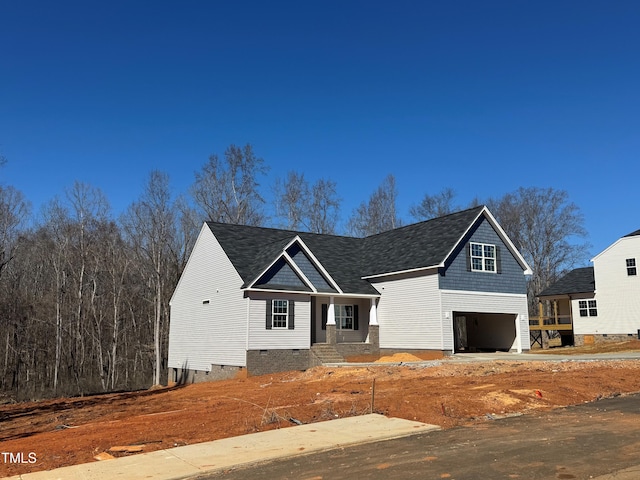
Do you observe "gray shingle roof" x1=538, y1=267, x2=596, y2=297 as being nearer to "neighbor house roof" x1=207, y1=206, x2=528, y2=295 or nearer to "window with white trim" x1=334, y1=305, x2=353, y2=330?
"neighbor house roof" x1=207, y1=206, x2=528, y2=295

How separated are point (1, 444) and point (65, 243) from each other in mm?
33005

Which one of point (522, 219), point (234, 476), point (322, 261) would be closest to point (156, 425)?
point (234, 476)

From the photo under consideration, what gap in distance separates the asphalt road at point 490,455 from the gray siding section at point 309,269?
16.9 m

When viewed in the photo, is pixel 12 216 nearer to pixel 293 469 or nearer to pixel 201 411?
pixel 201 411

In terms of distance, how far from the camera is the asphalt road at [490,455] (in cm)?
683

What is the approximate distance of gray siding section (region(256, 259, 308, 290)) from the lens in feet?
80.7

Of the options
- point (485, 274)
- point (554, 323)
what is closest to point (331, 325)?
point (485, 274)

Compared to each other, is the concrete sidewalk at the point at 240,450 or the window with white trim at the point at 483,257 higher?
the window with white trim at the point at 483,257

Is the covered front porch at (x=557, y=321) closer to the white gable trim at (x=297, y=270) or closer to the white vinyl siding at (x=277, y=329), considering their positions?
the white gable trim at (x=297, y=270)

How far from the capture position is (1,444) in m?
11.8

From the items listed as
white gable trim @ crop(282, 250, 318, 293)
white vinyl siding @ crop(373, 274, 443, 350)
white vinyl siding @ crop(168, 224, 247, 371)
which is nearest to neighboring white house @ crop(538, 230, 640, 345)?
white vinyl siding @ crop(373, 274, 443, 350)

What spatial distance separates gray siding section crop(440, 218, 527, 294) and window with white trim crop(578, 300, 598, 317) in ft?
40.4

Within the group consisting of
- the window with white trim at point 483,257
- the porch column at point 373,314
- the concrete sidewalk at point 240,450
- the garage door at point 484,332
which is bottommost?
the concrete sidewalk at point 240,450

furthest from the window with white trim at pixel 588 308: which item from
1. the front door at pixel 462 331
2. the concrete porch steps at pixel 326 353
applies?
the concrete porch steps at pixel 326 353
